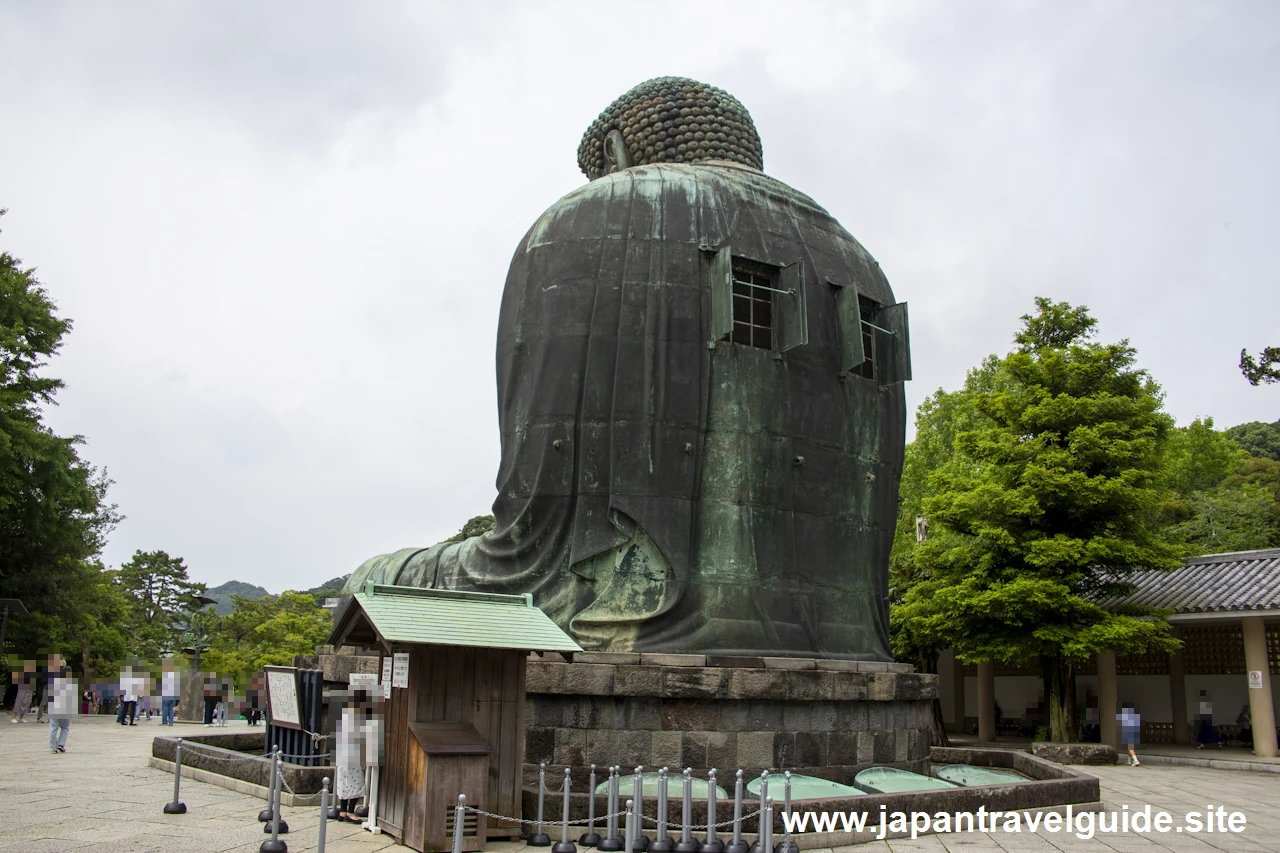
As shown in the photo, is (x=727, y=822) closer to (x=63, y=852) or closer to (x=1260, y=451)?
(x=63, y=852)

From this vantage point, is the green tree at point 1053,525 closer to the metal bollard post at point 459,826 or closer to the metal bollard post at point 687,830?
the metal bollard post at point 687,830

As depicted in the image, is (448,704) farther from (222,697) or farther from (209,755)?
(222,697)

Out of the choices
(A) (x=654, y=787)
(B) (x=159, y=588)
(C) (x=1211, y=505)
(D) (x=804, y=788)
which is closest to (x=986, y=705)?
(C) (x=1211, y=505)

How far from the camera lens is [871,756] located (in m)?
11.0

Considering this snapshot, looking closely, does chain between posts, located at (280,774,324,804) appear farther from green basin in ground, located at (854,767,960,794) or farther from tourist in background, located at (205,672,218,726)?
tourist in background, located at (205,672,218,726)

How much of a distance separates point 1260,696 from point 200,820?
1858 centimetres

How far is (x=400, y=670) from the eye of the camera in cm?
816

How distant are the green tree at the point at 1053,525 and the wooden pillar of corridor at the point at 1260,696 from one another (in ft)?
5.15

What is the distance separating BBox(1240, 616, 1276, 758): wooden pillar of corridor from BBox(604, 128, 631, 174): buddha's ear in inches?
569

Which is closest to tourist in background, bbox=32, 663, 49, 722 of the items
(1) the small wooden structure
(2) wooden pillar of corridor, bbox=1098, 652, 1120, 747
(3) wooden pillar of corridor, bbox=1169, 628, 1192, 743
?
(1) the small wooden structure

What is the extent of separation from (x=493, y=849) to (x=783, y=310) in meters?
7.17

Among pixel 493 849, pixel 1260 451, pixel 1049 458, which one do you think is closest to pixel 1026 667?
pixel 1049 458

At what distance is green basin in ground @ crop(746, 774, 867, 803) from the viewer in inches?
364

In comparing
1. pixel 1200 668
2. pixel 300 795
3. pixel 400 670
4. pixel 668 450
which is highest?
pixel 668 450
